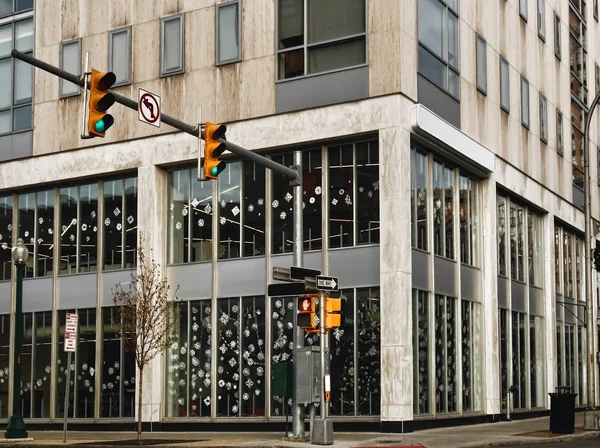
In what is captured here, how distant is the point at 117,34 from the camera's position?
3186 cm

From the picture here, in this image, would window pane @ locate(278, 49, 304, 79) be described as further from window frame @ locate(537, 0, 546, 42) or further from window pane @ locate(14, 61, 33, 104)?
window frame @ locate(537, 0, 546, 42)

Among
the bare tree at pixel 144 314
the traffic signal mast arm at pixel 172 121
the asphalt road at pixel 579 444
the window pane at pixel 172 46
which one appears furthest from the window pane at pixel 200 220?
the asphalt road at pixel 579 444

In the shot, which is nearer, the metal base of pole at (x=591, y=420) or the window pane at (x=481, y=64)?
the metal base of pole at (x=591, y=420)

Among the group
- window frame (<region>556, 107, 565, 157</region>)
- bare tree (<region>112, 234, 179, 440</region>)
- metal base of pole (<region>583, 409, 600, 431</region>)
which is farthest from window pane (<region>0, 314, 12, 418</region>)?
window frame (<region>556, 107, 565, 157</region>)

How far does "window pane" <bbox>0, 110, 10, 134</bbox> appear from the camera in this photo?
3431 cm

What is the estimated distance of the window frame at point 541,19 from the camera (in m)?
39.2

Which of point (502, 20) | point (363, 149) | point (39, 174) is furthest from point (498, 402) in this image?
point (39, 174)

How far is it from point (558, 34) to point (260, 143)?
18222 mm

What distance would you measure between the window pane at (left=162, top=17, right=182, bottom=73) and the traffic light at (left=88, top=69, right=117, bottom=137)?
577 inches

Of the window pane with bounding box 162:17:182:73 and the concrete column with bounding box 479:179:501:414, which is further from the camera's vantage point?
the concrete column with bounding box 479:179:501:414

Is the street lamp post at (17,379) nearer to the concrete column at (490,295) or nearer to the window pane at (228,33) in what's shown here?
the window pane at (228,33)

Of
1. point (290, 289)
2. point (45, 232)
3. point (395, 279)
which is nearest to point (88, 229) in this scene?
point (45, 232)

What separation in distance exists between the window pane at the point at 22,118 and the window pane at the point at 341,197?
11.5m

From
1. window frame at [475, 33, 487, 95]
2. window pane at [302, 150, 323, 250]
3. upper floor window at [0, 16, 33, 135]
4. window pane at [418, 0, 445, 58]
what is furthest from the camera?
upper floor window at [0, 16, 33, 135]
